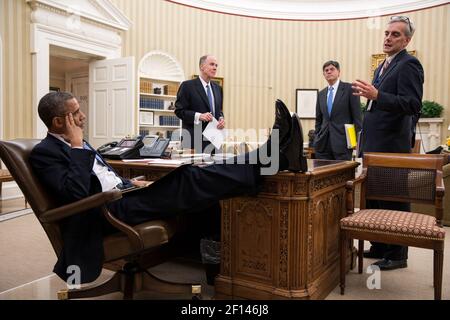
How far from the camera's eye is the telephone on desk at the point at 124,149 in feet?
9.07

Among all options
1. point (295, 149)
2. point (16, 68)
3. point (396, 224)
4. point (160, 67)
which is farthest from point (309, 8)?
point (295, 149)

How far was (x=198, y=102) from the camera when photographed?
12.1 ft

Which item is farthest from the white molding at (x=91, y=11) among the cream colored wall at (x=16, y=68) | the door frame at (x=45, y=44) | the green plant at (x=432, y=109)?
the green plant at (x=432, y=109)

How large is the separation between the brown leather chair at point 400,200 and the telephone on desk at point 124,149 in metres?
1.45

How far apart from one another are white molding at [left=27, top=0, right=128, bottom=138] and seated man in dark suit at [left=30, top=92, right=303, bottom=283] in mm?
4444

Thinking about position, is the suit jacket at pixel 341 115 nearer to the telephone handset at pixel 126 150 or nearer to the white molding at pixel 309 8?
the telephone handset at pixel 126 150

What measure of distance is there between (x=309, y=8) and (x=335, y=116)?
226 inches

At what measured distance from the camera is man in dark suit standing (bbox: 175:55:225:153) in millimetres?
3625

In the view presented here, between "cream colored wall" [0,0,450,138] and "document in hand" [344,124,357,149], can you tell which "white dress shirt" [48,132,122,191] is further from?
"cream colored wall" [0,0,450,138]

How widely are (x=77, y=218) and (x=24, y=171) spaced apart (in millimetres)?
299

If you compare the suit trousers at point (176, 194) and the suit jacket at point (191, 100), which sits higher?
the suit jacket at point (191, 100)

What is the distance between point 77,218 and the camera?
5.81 feet

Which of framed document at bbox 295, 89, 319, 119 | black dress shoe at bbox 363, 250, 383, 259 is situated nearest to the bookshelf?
framed document at bbox 295, 89, 319, 119
